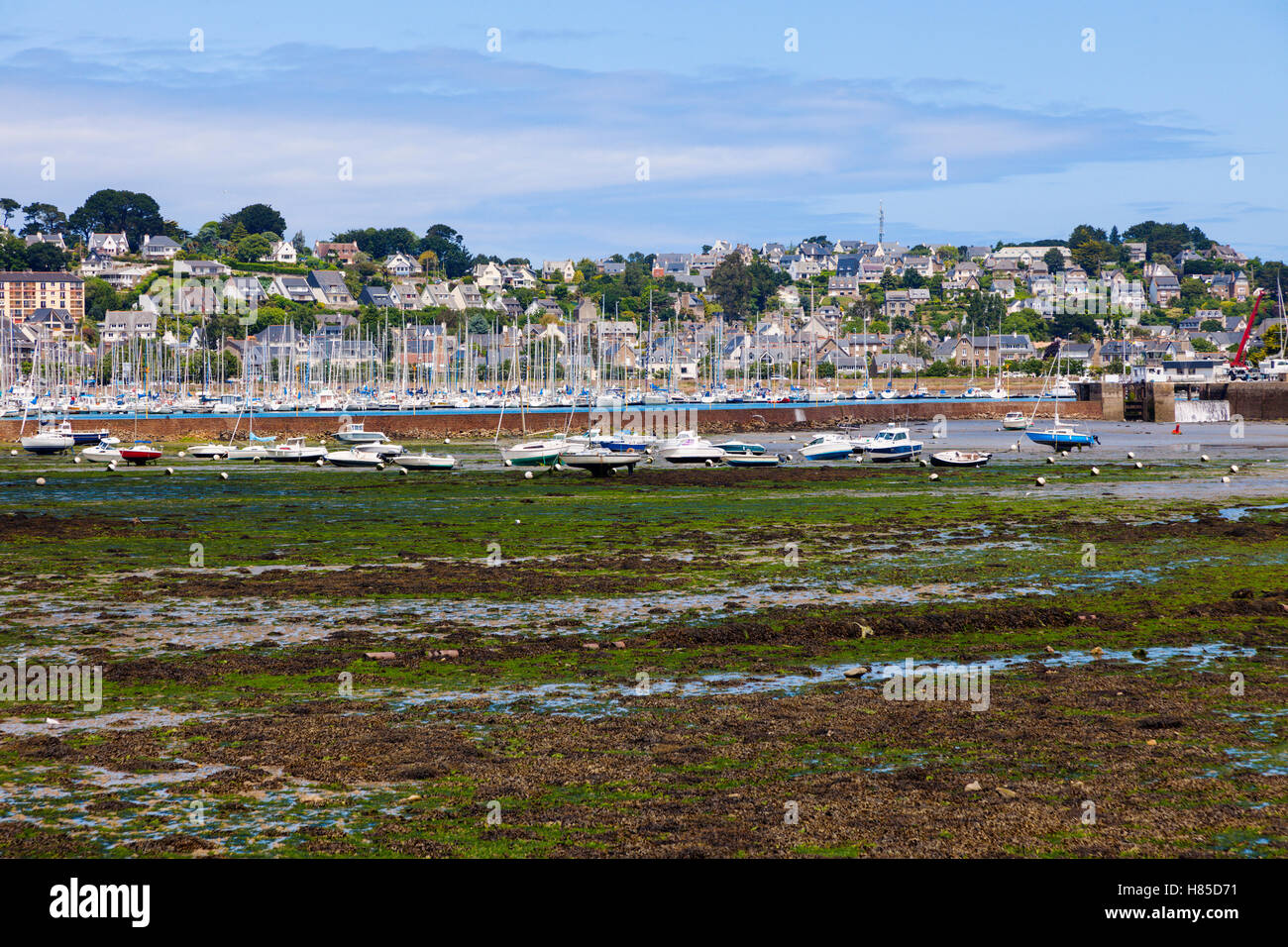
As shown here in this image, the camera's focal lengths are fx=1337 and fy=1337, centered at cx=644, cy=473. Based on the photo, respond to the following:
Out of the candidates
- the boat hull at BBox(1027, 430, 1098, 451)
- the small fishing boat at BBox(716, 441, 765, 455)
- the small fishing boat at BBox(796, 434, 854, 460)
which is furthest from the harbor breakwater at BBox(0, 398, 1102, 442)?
the boat hull at BBox(1027, 430, 1098, 451)

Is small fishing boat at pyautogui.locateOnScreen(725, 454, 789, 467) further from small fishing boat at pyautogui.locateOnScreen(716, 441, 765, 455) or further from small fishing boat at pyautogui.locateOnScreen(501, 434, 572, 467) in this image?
small fishing boat at pyautogui.locateOnScreen(501, 434, 572, 467)

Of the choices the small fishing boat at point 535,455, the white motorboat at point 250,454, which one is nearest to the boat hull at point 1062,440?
the small fishing boat at point 535,455

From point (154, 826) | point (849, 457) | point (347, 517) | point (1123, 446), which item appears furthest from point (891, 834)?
point (1123, 446)

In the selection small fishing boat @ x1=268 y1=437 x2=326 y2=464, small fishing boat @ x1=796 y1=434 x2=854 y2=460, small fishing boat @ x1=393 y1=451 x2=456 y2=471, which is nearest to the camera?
small fishing boat @ x1=393 y1=451 x2=456 y2=471

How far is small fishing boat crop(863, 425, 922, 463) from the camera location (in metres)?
83.1

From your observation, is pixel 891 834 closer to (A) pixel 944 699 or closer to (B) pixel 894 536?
(A) pixel 944 699

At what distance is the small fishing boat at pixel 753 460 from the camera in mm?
80625

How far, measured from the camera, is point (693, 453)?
81188 millimetres

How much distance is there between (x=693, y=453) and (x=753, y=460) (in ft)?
12.3

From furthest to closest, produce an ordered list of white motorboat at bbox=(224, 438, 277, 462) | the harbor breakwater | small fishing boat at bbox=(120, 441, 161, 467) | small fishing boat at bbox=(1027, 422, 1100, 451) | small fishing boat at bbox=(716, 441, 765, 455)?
the harbor breakwater
small fishing boat at bbox=(1027, 422, 1100, 451)
white motorboat at bbox=(224, 438, 277, 462)
small fishing boat at bbox=(716, 441, 765, 455)
small fishing boat at bbox=(120, 441, 161, 467)

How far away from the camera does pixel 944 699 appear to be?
19141 millimetres

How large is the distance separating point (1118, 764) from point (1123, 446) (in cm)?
9041

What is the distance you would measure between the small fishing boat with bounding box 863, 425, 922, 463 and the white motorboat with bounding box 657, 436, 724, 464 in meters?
9.63

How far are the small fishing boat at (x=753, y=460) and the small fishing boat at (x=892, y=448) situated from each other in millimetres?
5678
